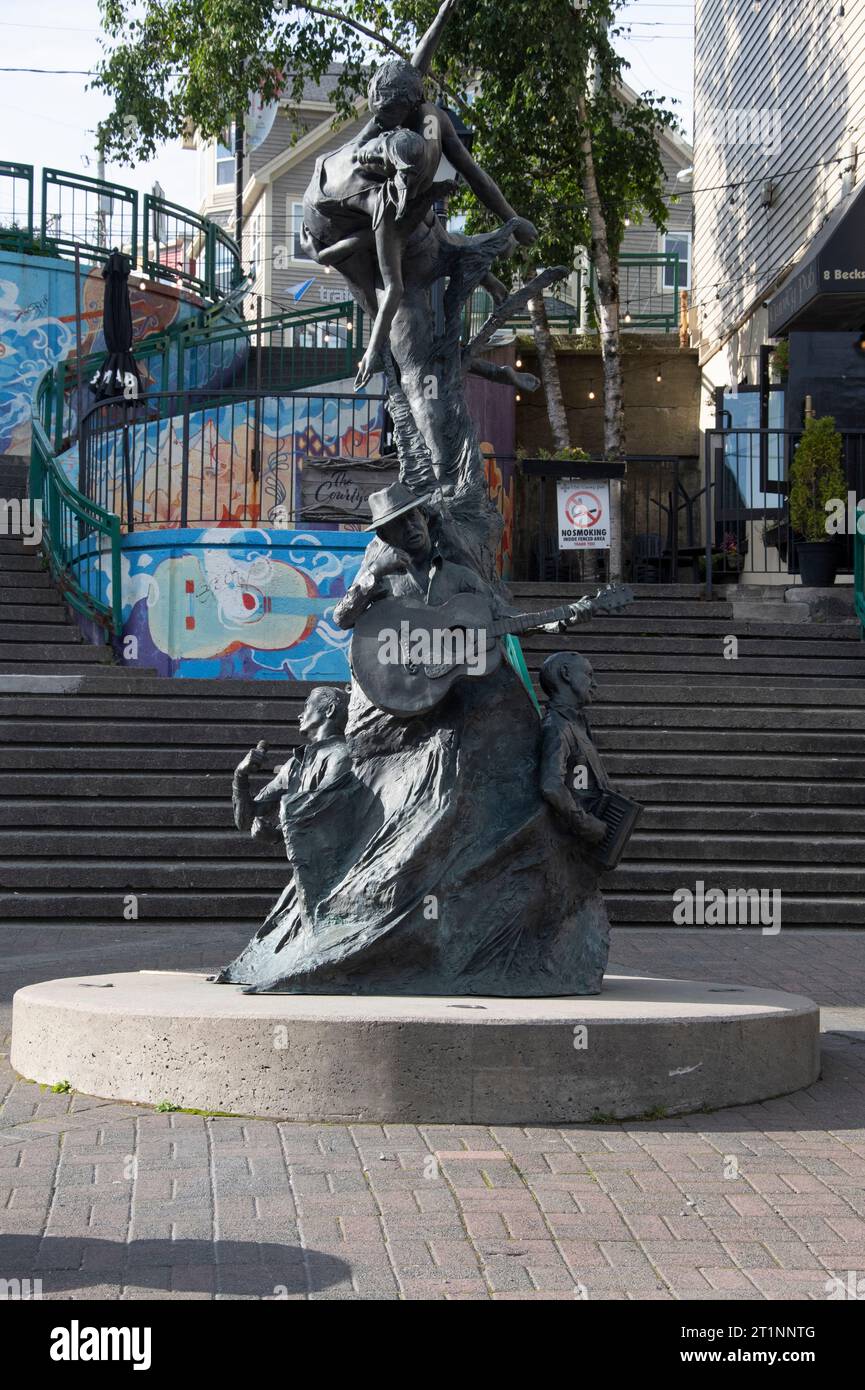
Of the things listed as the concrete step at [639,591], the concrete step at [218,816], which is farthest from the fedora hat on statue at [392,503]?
the concrete step at [639,591]

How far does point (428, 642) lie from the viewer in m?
6.74

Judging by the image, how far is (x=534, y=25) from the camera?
20.8 metres

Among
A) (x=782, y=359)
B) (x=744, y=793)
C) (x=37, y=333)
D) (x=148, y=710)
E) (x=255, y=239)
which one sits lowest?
(x=744, y=793)

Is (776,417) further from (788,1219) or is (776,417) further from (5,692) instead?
(788,1219)

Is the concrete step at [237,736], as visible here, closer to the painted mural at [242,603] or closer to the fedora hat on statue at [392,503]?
the painted mural at [242,603]

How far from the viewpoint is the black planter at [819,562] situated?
17.0 m

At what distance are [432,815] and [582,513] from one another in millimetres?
12093

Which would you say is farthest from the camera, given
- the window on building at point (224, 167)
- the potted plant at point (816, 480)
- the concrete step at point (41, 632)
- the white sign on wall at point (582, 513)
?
the window on building at point (224, 167)

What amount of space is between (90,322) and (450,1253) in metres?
21.3

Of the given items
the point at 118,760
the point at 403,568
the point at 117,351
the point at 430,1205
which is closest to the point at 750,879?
the point at 118,760

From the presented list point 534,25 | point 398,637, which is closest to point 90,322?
point 534,25

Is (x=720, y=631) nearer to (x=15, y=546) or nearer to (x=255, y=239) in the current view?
(x=15, y=546)

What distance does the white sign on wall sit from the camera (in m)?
18.2

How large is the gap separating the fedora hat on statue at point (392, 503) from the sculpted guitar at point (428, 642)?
0.34 meters
